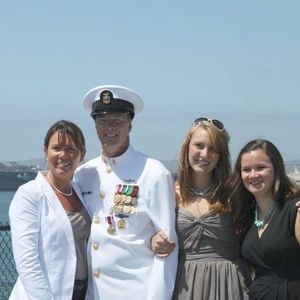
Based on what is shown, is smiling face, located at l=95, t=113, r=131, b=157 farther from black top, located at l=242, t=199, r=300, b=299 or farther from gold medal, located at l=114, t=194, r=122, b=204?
black top, located at l=242, t=199, r=300, b=299

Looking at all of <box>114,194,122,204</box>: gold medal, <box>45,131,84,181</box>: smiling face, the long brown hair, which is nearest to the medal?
<box>114,194,122,204</box>: gold medal

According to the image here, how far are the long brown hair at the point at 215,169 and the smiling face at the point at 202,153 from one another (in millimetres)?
26

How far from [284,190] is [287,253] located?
0.38 metres

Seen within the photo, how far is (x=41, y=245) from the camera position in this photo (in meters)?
3.98

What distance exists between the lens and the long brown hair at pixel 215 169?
14.2 ft

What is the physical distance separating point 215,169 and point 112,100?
788 millimetres

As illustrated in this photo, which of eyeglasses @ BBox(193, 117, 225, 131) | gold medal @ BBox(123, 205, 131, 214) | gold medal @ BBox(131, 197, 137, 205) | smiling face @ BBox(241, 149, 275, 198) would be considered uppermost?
eyeglasses @ BBox(193, 117, 225, 131)

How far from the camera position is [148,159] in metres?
4.33

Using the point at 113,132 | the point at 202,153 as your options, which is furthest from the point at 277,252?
the point at 113,132

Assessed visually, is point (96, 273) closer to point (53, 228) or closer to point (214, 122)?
point (53, 228)

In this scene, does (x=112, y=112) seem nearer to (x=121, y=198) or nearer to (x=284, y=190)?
(x=121, y=198)

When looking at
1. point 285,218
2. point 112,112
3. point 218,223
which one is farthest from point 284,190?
point 112,112

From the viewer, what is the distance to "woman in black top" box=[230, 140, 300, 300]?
3887mm

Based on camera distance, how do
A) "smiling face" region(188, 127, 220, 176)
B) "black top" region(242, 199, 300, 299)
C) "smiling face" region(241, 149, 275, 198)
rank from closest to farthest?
"black top" region(242, 199, 300, 299), "smiling face" region(241, 149, 275, 198), "smiling face" region(188, 127, 220, 176)
